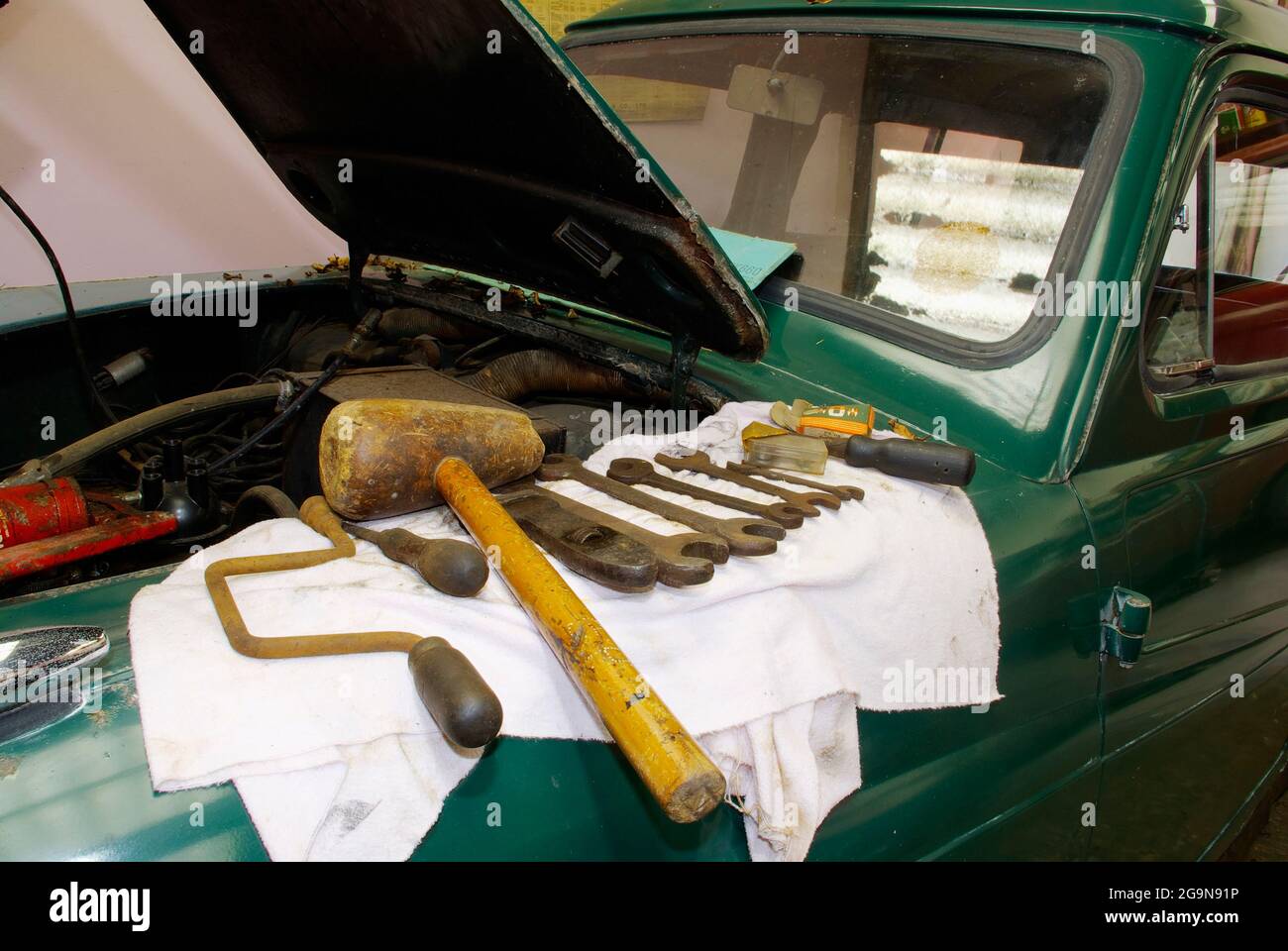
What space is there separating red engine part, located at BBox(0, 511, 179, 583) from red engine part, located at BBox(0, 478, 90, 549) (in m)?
0.02

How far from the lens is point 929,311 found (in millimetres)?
1313

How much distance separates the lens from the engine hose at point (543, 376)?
1612mm

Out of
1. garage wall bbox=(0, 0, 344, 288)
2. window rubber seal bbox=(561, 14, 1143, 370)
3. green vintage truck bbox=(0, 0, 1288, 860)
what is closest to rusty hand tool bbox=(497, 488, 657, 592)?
green vintage truck bbox=(0, 0, 1288, 860)

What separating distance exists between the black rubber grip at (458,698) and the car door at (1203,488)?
915 millimetres

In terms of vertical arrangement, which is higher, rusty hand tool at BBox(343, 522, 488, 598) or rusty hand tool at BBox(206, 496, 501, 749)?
rusty hand tool at BBox(343, 522, 488, 598)

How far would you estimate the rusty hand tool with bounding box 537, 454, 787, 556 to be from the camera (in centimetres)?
88

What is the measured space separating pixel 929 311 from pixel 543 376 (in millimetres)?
734

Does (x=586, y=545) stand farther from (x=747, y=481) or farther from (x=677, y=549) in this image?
(x=747, y=481)

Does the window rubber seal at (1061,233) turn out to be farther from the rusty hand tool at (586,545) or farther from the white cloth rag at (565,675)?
the rusty hand tool at (586,545)

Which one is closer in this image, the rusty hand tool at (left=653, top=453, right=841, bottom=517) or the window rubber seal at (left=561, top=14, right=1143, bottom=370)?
the rusty hand tool at (left=653, top=453, right=841, bottom=517)

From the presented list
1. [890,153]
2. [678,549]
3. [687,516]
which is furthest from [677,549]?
[890,153]

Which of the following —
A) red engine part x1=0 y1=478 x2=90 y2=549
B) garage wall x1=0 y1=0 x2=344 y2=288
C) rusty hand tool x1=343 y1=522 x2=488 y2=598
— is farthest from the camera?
garage wall x1=0 y1=0 x2=344 y2=288

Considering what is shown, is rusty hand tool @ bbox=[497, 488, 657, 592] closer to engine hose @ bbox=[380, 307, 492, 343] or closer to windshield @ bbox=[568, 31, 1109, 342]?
windshield @ bbox=[568, 31, 1109, 342]
